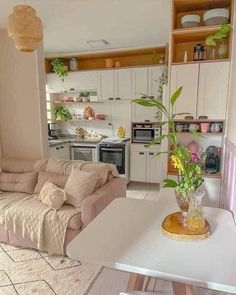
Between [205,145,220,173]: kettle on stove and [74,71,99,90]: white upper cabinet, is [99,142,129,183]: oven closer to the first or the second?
[74,71,99,90]: white upper cabinet

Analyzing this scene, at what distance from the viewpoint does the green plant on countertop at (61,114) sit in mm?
5301

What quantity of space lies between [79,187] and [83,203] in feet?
0.88

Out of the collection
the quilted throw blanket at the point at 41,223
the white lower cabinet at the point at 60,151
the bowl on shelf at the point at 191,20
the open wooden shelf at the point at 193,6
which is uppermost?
the open wooden shelf at the point at 193,6

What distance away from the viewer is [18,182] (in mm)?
3193

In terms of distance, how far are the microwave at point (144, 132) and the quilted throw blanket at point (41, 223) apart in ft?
7.91

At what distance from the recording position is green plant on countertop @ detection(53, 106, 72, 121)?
530cm

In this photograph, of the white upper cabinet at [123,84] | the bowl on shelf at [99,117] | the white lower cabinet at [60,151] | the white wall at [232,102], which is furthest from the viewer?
the bowl on shelf at [99,117]

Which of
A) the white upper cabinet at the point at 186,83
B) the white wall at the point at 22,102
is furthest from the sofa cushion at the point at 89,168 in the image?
the white upper cabinet at the point at 186,83

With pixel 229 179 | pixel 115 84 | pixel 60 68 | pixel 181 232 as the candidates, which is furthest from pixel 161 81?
pixel 181 232

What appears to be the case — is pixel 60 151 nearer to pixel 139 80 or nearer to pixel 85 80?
pixel 85 80

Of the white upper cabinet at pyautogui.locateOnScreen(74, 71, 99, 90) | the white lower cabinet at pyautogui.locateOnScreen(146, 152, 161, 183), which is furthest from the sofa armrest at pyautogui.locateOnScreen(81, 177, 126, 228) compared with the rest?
the white upper cabinet at pyautogui.locateOnScreen(74, 71, 99, 90)

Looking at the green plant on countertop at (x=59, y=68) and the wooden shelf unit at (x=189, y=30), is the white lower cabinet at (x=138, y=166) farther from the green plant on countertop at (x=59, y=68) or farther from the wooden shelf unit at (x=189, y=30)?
the green plant on countertop at (x=59, y=68)

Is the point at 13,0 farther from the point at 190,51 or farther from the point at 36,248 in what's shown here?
the point at 36,248

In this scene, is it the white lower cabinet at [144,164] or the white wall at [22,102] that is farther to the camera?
the white lower cabinet at [144,164]
